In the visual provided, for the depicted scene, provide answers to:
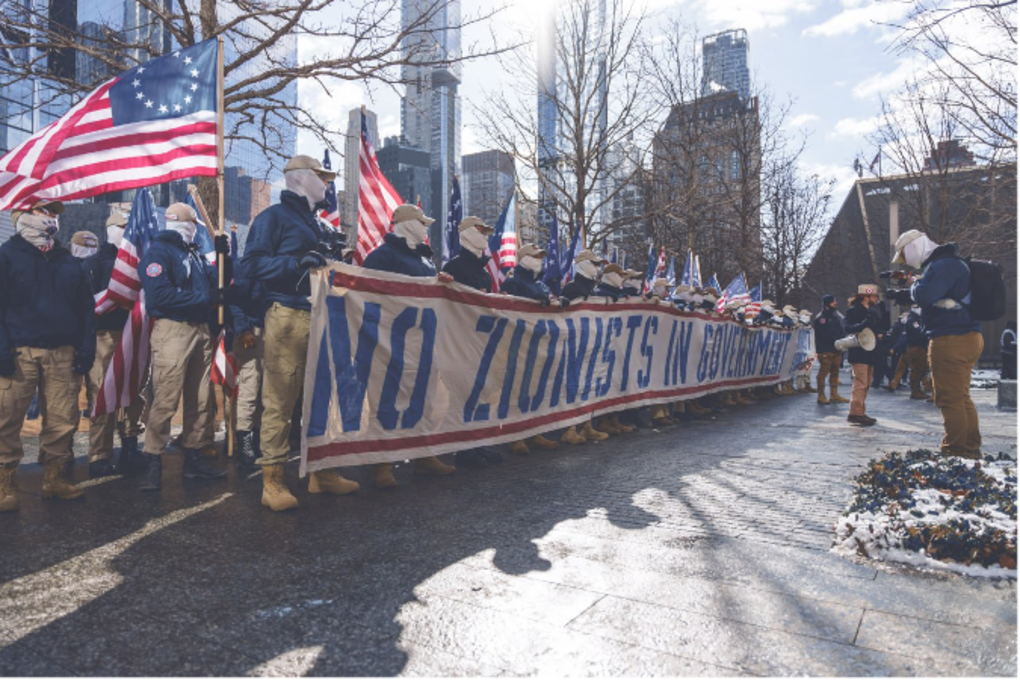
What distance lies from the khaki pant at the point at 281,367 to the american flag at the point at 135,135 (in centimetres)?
166

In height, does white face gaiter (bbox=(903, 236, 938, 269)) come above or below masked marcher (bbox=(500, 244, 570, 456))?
above

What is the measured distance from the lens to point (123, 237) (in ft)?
22.1

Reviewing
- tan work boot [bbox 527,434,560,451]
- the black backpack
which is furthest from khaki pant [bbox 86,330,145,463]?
the black backpack

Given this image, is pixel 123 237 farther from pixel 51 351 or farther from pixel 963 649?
pixel 963 649

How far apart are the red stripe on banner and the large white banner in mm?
11

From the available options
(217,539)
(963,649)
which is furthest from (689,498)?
(217,539)

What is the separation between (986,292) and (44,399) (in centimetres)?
780

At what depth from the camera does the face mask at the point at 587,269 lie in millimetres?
8438

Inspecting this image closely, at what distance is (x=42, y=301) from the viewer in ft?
15.7

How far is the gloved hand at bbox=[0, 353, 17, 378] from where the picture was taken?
4.53 metres

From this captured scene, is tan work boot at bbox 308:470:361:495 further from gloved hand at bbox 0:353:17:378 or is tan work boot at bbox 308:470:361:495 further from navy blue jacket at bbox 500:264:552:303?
navy blue jacket at bbox 500:264:552:303

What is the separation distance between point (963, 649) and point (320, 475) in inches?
156

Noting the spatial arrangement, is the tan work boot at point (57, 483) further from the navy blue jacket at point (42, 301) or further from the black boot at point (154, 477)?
the navy blue jacket at point (42, 301)

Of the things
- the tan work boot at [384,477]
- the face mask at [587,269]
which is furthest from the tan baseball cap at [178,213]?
the face mask at [587,269]
